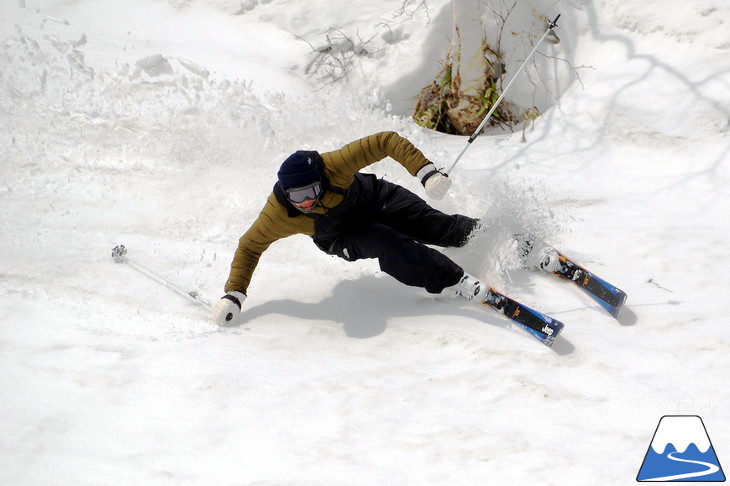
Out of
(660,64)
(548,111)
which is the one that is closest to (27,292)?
(548,111)

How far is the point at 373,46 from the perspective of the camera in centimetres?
681

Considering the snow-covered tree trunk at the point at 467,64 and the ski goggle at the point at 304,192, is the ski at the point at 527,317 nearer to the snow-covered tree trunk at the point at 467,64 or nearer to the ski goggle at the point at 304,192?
the ski goggle at the point at 304,192

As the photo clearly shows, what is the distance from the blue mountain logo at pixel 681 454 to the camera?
93.0 inches

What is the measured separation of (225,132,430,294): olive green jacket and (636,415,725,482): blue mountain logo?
68.4 inches

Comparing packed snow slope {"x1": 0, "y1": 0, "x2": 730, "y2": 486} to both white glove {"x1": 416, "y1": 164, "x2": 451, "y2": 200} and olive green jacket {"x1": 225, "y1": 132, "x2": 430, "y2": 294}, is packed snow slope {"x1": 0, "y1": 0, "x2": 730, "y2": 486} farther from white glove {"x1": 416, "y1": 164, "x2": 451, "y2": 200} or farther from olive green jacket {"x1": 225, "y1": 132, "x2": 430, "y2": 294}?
white glove {"x1": 416, "y1": 164, "x2": 451, "y2": 200}

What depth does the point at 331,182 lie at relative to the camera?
11.8 ft

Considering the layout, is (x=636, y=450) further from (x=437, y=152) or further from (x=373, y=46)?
(x=373, y=46)

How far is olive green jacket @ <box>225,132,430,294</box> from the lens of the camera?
3.58 meters

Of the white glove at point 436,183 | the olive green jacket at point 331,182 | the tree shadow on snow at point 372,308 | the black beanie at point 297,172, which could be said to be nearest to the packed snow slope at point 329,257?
the tree shadow on snow at point 372,308

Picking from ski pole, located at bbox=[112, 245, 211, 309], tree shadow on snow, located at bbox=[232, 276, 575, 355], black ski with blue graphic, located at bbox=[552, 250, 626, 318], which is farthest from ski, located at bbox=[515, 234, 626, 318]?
ski pole, located at bbox=[112, 245, 211, 309]

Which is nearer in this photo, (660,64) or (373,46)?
(660,64)

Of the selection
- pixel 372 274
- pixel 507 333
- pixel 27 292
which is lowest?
pixel 27 292

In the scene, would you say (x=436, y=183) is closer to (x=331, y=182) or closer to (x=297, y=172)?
(x=331, y=182)

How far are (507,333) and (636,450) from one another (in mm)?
1049
